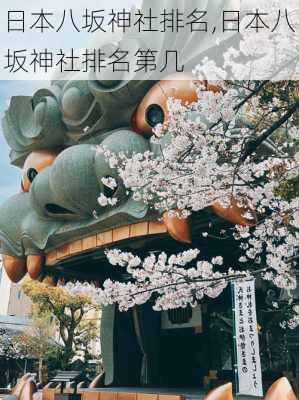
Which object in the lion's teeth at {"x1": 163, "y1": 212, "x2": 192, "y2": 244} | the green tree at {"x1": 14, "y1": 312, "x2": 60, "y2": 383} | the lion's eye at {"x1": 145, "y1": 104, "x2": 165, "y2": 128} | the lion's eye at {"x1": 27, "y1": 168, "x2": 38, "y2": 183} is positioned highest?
the lion's eye at {"x1": 145, "y1": 104, "x2": 165, "y2": 128}

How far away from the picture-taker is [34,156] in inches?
526

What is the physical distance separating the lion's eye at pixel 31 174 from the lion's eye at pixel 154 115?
422 cm

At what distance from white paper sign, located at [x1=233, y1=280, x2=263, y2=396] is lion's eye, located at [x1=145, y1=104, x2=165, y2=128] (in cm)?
456

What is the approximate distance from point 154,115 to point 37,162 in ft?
13.8

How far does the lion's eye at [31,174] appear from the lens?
13.4m

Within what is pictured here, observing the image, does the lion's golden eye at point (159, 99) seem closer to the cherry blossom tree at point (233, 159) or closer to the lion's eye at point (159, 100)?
the lion's eye at point (159, 100)

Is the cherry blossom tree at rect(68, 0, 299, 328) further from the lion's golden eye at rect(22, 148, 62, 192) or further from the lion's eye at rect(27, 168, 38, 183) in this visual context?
the lion's eye at rect(27, 168, 38, 183)

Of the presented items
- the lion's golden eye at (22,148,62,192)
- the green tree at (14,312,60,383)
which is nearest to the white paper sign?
the lion's golden eye at (22,148,62,192)

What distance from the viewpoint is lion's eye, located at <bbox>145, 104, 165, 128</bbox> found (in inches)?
421

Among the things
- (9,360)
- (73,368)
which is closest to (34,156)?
(73,368)

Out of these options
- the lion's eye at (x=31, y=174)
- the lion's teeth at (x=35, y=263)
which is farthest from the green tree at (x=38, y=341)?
the lion's eye at (x=31, y=174)

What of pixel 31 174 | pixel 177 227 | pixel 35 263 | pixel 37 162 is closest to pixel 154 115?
pixel 177 227

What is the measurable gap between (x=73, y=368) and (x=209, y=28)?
22.0m

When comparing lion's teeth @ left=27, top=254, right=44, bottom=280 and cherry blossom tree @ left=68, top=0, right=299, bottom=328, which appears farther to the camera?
lion's teeth @ left=27, top=254, right=44, bottom=280
